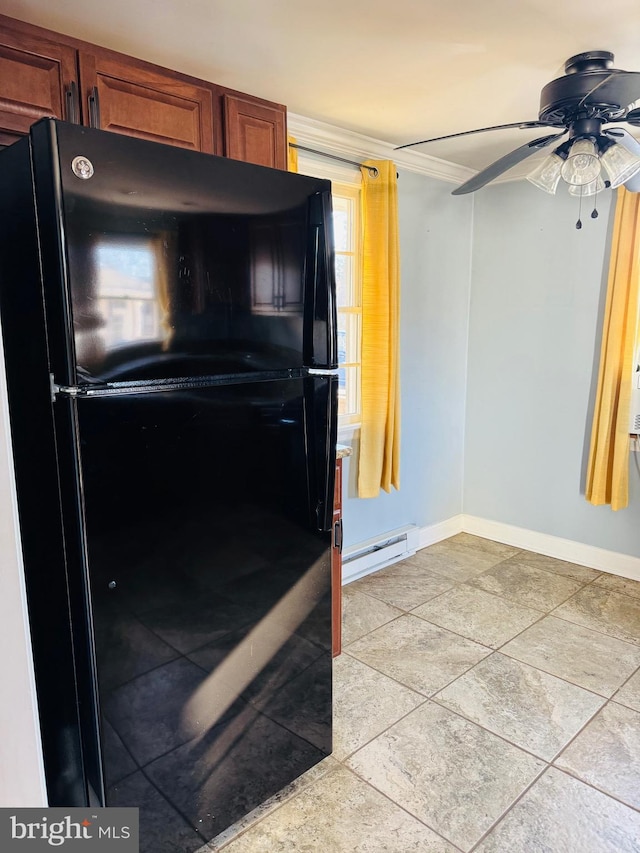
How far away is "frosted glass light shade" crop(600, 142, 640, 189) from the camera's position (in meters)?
2.02

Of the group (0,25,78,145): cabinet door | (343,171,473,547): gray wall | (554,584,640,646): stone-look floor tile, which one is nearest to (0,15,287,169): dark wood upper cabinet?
(0,25,78,145): cabinet door

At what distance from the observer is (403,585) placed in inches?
133

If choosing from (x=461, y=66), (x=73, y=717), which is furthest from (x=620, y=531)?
(x=73, y=717)

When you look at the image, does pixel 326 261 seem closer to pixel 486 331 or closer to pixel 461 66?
pixel 461 66

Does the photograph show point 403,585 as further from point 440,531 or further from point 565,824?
point 565,824

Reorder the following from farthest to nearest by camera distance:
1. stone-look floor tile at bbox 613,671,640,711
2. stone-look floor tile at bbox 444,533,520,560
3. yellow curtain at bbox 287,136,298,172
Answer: stone-look floor tile at bbox 444,533,520,560 < yellow curtain at bbox 287,136,298,172 < stone-look floor tile at bbox 613,671,640,711

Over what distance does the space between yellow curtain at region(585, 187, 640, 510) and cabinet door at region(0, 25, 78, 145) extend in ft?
9.17

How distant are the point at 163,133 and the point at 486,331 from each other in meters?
2.65

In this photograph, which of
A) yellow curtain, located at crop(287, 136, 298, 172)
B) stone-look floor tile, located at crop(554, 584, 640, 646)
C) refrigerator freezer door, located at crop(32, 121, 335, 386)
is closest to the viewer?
refrigerator freezer door, located at crop(32, 121, 335, 386)

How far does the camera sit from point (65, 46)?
5.43ft

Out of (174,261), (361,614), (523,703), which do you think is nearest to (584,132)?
(174,261)

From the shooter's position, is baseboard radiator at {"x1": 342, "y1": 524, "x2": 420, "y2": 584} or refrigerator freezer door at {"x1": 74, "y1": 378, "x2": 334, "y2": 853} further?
baseboard radiator at {"x1": 342, "y1": 524, "x2": 420, "y2": 584}

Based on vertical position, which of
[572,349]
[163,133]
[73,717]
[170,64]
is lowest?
[73,717]

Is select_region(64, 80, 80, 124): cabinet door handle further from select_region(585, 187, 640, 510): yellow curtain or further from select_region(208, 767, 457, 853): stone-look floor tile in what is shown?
select_region(585, 187, 640, 510): yellow curtain
